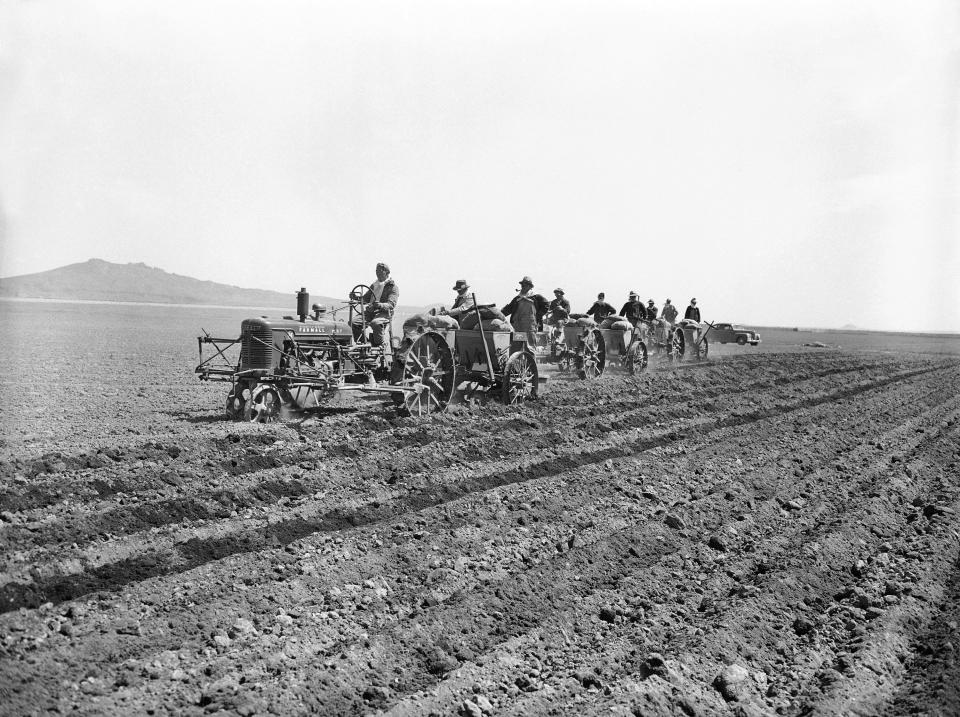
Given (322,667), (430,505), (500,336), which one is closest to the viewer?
(322,667)

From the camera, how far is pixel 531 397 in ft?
36.1

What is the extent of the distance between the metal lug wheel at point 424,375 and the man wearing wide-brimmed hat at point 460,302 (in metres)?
0.75

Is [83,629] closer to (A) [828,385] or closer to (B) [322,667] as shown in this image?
(B) [322,667]

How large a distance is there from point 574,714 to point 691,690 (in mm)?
636

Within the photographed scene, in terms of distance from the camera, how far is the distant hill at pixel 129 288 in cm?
10981

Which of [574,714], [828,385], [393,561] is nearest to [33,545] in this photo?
[393,561]

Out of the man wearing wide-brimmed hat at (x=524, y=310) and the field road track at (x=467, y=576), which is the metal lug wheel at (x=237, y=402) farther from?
the man wearing wide-brimmed hat at (x=524, y=310)

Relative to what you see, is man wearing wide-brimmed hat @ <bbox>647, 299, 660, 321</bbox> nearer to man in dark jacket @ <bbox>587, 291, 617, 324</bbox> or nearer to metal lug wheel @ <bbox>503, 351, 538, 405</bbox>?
man in dark jacket @ <bbox>587, 291, 617, 324</bbox>

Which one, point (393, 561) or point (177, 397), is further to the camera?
point (177, 397)

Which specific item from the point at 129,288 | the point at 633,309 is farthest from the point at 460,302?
the point at 129,288

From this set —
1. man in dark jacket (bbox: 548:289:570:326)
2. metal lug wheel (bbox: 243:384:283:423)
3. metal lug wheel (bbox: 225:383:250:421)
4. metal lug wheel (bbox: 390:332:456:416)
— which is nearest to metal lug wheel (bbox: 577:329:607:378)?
man in dark jacket (bbox: 548:289:570:326)

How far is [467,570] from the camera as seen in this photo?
4738 millimetres

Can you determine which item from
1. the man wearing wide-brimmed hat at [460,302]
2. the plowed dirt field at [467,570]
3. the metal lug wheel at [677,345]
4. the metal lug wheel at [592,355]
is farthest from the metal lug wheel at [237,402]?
the metal lug wheel at [677,345]

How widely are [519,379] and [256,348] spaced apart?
3.60 m
